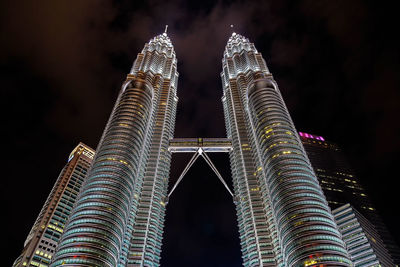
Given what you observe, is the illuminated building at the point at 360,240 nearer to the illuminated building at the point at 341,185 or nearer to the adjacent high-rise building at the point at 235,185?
the illuminated building at the point at 341,185

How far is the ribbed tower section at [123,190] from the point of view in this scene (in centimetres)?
9725

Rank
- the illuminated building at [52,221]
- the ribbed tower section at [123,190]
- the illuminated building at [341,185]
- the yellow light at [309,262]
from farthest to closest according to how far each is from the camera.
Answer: the illuminated building at [341,185], the illuminated building at [52,221], the ribbed tower section at [123,190], the yellow light at [309,262]

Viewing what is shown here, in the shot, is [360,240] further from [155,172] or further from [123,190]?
[123,190]

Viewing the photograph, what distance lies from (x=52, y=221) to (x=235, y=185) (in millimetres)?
89678

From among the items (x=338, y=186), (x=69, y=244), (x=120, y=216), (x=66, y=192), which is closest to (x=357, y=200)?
(x=338, y=186)

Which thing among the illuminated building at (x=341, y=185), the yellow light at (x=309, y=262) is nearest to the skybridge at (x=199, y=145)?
the illuminated building at (x=341, y=185)

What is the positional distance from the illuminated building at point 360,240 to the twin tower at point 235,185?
3384cm

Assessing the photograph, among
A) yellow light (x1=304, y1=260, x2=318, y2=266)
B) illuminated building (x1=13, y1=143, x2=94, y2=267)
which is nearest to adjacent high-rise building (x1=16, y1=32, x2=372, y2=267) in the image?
yellow light (x1=304, y1=260, x2=318, y2=266)

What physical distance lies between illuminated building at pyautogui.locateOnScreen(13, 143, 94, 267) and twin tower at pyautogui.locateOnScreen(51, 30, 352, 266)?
53.5 m

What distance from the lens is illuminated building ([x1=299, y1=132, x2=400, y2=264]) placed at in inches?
6001

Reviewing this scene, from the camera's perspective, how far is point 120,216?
108 metres

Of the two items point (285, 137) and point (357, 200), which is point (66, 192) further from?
point (357, 200)

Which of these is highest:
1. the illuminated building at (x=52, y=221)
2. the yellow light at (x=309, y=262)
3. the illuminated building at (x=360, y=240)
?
the illuminated building at (x=52, y=221)

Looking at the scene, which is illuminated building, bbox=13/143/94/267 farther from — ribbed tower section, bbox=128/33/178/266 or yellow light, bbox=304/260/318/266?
yellow light, bbox=304/260/318/266
